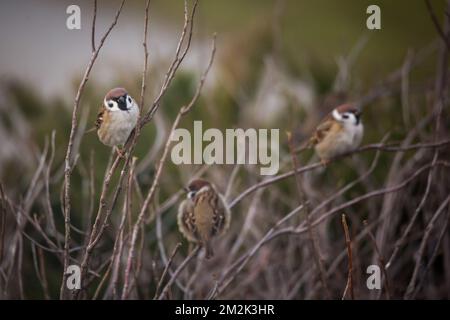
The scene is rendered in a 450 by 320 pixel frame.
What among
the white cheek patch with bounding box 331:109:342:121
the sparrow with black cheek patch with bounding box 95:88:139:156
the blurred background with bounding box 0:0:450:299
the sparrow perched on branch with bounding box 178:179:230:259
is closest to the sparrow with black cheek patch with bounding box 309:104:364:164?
the white cheek patch with bounding box 331:109:342:121

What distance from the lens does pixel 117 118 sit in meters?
1.86

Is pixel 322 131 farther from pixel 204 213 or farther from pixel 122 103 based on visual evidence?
pixel 122 103

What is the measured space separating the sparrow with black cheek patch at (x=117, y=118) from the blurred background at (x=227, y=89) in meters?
0.17

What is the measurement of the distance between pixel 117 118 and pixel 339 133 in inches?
30.8

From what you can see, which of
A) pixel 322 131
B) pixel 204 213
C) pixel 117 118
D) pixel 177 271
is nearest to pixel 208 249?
pixel 204 213

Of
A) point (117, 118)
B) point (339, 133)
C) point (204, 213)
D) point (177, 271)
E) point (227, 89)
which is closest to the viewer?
point (177, 271)

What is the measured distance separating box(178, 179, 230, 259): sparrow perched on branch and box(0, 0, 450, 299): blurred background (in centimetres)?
9

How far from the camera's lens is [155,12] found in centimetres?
252

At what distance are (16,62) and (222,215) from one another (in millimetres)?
884

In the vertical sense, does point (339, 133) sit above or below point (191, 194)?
above

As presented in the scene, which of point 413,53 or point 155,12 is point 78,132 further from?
point 413,53

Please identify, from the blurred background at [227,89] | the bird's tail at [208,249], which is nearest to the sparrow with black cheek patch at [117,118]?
the blurred background at [227,89]

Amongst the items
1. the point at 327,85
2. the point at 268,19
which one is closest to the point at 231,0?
the point at 268,19

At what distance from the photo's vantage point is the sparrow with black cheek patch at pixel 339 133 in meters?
2.25
